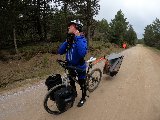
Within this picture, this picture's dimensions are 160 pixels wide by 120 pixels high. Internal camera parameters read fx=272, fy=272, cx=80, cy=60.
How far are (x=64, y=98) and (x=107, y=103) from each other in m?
1.66

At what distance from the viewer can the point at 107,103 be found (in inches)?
321

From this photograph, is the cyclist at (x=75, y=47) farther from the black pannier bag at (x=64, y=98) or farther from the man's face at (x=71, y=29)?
the black pannier bag at (x=64, y=98)

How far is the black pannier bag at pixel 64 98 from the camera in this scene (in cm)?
697

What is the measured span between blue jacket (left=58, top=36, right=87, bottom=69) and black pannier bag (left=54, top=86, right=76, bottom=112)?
29.8 inches

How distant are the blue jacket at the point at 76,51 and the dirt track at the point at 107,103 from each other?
1354 millimetres

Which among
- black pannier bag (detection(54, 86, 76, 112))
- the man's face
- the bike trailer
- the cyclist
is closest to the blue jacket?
the cyclist

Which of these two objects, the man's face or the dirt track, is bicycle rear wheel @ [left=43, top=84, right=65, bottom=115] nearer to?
the dirt track

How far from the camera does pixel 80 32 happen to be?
24.5 feet

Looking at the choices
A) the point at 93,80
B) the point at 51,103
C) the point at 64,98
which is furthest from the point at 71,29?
the point at 93,80

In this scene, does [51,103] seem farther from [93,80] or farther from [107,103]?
[93,80]

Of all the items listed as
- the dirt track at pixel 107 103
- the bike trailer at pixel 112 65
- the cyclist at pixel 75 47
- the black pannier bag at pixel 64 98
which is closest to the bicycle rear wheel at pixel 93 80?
the dirt track at pixel 107 103

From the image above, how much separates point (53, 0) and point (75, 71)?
103ft

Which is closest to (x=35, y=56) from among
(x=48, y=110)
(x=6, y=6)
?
(x=6, y=6)

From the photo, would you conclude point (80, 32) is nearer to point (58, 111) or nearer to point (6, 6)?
point (58, 111)
